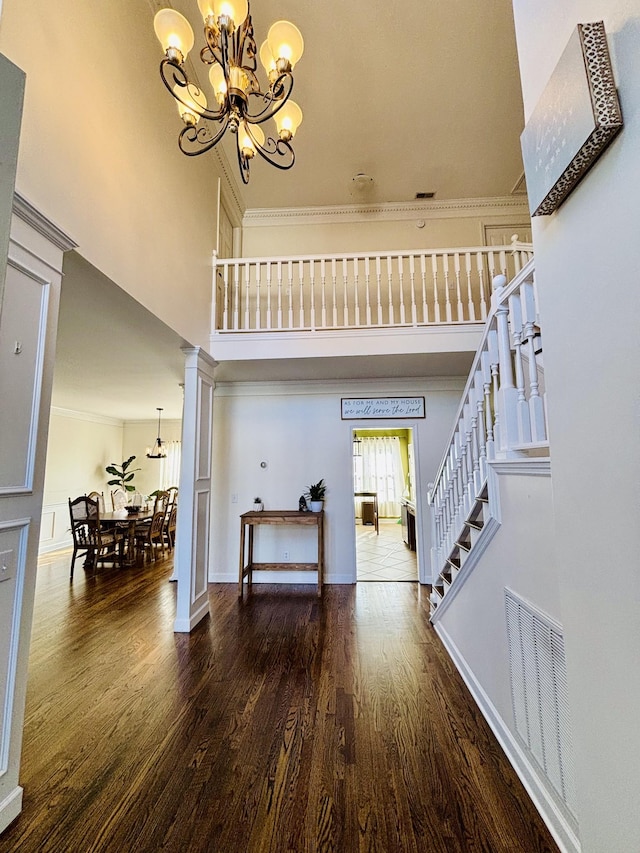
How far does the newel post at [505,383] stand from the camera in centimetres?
203

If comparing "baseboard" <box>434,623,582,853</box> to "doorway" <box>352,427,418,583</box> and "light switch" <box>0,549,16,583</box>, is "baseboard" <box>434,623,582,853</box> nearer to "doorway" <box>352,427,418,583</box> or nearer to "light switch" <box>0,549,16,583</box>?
"light switch" <box>0,549,16,583</box>

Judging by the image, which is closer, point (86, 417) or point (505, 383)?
point (505, 383)

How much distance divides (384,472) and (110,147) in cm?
947

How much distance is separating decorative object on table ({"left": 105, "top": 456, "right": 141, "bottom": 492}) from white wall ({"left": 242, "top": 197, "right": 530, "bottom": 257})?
5.85 meters

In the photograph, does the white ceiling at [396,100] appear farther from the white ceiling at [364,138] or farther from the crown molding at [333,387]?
the crown molding at [333,387]

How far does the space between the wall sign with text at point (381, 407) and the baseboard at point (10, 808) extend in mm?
4315

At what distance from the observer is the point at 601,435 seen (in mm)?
845

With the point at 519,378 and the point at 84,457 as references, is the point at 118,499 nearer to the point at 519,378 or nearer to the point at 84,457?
the point at 84,457

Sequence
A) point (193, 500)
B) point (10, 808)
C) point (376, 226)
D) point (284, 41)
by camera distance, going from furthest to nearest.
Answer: point (376, 226)
point (193, 500)
point (284, 41)
point (10, 808)

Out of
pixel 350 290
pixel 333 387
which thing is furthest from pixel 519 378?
pixel 350 290

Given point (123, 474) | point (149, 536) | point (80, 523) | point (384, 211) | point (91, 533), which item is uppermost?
point (384, 211)

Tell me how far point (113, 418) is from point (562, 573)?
378 inches

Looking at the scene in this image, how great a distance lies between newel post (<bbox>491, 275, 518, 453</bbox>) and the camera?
203 cm

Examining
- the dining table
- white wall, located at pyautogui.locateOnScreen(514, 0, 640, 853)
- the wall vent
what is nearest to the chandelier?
→ white wall, located at pyautogui.locateOnScreen(514, 0, 640, 853)
